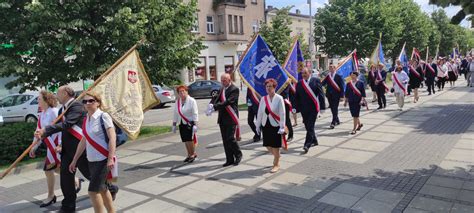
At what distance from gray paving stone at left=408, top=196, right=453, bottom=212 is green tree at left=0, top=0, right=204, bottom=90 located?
742 centimetres

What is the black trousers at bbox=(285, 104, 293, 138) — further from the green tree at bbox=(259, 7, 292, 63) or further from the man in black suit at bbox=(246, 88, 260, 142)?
the green tree at bbox=(259, 7, 292, 63)

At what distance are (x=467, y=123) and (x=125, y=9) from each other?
9643 mm

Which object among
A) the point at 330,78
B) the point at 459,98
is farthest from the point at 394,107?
the point at 330,78

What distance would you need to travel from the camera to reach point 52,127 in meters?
5.36

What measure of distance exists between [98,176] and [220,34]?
34704mm

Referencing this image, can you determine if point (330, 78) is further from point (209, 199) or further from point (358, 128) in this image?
point (209, 199)

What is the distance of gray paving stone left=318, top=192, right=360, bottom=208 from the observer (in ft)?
17.9

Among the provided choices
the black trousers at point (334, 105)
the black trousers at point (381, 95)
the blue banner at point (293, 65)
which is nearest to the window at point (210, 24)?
the black trousers at point (381, 95)

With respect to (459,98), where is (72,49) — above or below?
above

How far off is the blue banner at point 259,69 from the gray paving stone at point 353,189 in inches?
122

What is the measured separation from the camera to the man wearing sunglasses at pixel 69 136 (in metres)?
5.32

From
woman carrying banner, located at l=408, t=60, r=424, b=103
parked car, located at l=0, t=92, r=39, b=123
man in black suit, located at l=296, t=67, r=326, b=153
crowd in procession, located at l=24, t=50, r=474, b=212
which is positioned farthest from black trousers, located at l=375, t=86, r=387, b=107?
parked car, located at l=0, t=92, r=39, b=123

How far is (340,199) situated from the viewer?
5.65 metres

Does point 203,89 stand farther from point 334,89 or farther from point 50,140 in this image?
point 50,140
